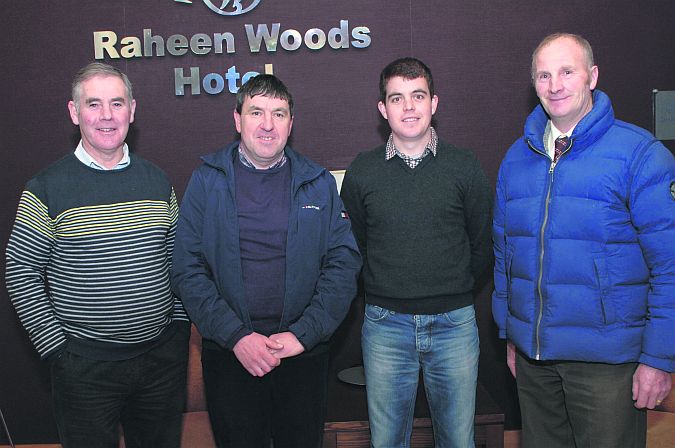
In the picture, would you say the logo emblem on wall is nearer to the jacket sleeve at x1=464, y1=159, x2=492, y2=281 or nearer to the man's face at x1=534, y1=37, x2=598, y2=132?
the jacket sleeve at x1=464, y1=159, x2=492, y2=281

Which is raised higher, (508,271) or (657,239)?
(657,239)

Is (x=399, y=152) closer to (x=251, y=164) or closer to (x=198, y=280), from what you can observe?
(x=251, y=164)

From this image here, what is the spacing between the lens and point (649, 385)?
2.06 metres

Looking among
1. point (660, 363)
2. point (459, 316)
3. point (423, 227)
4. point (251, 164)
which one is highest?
point (251, 164)

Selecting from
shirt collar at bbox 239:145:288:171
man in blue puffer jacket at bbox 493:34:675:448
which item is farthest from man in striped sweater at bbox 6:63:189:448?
man in blue puffer jacket at bbox 493:34:675:448

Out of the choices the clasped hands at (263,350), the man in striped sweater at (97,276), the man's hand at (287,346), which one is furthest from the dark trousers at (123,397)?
the man's hand at (287,346)

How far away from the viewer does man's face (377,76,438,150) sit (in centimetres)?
243

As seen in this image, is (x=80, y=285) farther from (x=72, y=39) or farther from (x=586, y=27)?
(x=586, y=27)

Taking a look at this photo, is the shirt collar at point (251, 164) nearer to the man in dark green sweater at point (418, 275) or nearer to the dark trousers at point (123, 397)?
the man in dark green sweater at point (418, 275)

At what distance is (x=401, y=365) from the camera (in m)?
2.44

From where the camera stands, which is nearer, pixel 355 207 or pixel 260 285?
pixel 260 285

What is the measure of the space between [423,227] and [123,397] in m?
1.25

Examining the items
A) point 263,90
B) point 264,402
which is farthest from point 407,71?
point 264,402

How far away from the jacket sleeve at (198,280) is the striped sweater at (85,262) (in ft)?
0.32
